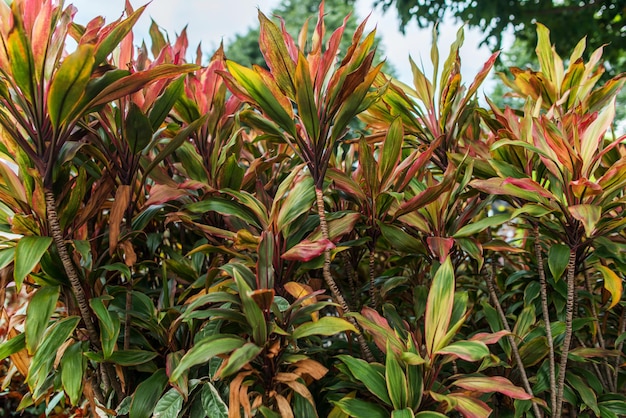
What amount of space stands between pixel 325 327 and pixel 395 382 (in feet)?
0.60

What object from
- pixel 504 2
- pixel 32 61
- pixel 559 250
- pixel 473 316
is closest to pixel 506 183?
pixel 559 250

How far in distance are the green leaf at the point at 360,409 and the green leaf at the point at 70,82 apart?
0.80 m

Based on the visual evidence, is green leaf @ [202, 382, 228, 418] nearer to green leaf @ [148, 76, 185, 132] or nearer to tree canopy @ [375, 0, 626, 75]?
green leaf @ [148, 76, 185, 132]

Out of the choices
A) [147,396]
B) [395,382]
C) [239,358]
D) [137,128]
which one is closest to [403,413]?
[395,382]

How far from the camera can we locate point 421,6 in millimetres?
6074

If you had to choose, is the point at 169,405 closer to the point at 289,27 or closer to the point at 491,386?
the point at 491,386

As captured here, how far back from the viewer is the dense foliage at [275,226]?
1.01 metres

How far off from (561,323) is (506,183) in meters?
0.43

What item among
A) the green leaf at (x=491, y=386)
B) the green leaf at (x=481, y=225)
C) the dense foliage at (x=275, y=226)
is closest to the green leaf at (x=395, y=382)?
the dense foliage at (x=275, y=226)

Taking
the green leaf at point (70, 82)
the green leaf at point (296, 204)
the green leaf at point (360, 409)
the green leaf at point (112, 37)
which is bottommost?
the green leaf at point (360, 409)

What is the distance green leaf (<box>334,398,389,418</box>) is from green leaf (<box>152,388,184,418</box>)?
340mm

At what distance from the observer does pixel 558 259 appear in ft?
3.95

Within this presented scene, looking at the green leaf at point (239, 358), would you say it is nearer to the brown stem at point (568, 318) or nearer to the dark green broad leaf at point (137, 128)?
the dark green broad leaf at point (137, 128)

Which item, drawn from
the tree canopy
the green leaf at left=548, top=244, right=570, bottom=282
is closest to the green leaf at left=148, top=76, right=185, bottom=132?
the green leaf at left=548, top=244, right=570, bottom=282
